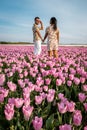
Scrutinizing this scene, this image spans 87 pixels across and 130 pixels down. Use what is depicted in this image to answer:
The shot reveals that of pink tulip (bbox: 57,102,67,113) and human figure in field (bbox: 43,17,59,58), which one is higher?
human figure in field (bbox: 43,17,59,58)

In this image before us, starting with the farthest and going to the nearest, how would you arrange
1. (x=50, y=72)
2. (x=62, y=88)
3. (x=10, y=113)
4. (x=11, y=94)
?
(x=50, y=72)
(x=62, y=88)
(x=11, y=94)
(x=10, y=113)

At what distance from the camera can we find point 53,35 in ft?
40.0

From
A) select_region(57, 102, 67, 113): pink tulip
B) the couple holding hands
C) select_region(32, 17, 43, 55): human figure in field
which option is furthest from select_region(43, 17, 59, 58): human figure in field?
select_region(57, 102, 67, 113): pink tulip

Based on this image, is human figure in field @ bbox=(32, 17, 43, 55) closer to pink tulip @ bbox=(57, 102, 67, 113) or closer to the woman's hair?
the woman's hair

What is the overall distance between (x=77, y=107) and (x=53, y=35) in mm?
8615

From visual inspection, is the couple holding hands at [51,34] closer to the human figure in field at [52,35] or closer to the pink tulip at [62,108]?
the human figure in field at [52,35]

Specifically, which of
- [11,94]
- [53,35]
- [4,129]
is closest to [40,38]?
[53,35]

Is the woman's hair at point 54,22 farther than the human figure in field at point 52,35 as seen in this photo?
No

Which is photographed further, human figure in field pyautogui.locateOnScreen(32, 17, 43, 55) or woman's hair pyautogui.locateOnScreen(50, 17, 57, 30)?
human figure in field pyautogui.locateOnScreen(32, 17, 43, 55)

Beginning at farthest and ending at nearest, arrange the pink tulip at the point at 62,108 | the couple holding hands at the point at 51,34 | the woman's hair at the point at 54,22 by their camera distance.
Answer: the couple holding hands at the point at 51,34
the woman's hair at the point at 54,22
the pink tulip at the point at 62,108

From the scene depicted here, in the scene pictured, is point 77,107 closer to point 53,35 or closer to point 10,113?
point 10,113

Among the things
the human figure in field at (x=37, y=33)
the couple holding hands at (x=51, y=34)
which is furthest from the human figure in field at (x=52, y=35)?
the human figure in field at (x=37, y=33)

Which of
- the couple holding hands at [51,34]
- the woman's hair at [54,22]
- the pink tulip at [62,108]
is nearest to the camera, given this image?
the pink tulip at [62,108]

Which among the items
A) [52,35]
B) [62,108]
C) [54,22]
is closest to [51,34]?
[52,35]
